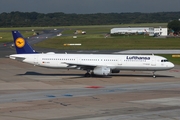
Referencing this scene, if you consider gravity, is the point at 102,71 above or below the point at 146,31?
below

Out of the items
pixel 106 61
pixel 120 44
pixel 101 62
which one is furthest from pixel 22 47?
pixel 120 44

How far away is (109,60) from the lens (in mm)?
60812

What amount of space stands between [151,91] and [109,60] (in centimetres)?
1373

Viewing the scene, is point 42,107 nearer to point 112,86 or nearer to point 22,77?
point 112,86

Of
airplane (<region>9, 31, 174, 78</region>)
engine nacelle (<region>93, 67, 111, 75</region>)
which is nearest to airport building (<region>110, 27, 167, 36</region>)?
airplane (<region>9, 31, 174, 78</region>)

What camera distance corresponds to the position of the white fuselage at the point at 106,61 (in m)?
60.3

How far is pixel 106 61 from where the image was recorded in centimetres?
6088

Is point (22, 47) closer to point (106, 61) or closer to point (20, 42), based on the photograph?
point (20, 42)

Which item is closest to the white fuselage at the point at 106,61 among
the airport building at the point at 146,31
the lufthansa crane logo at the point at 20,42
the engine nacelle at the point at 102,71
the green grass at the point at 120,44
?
the engine nacelle at the point at 102,71

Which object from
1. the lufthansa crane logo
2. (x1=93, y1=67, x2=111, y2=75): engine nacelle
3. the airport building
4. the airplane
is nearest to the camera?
(x1=93, y1=67, x2=111, y2=75): engine nacelle

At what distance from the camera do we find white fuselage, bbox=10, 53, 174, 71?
6028 centimetres

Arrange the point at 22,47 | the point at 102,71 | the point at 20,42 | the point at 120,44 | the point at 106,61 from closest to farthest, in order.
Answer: the point at 102,71, the point at 106,61, the point at 22,47, the point at 20,42, the point at 120,44

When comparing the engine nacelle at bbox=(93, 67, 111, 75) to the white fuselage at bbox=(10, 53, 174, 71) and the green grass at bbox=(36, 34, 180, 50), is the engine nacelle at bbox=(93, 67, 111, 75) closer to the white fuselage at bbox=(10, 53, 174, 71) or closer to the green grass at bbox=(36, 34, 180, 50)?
the white fuselage at bbox=(10, 53, 174, 71)

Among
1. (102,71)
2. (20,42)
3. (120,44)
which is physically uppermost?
(20,42)
